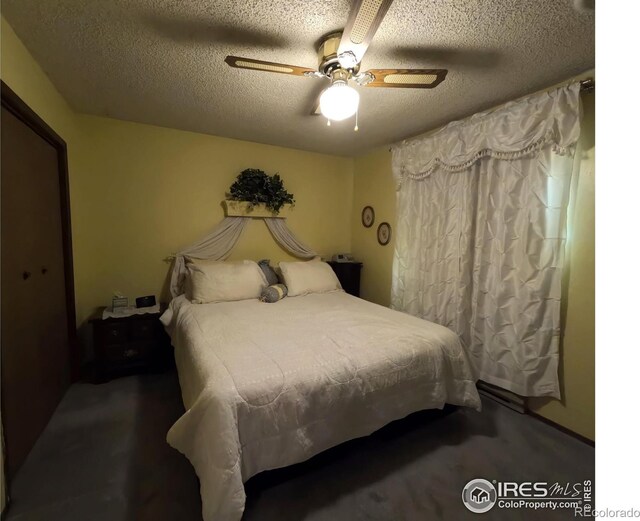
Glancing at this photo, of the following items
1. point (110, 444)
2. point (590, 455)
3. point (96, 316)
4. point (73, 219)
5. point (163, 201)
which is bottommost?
point (590, 455)

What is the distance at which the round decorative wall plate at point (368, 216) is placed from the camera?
373cm

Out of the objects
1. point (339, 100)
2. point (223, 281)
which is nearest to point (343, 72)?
point (339, 100)

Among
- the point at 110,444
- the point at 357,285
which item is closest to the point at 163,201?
the point at 110,444

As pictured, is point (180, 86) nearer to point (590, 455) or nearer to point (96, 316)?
point (96, 316)

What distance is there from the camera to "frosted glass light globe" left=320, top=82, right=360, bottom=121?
1480 millimetres

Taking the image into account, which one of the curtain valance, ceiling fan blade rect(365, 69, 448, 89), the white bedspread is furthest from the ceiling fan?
the white bedspread

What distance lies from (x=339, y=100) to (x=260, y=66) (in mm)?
447

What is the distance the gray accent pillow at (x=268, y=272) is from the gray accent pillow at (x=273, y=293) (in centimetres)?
26

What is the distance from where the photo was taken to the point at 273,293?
2.84 metres

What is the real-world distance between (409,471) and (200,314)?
182cm

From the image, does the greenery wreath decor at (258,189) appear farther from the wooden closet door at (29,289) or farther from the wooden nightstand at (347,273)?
the wooden closet door at (29,289)

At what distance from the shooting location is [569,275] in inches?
77.9

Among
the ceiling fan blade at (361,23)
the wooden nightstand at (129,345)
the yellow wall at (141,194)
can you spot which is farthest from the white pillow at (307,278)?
the ceiling fan blade at (361,23)

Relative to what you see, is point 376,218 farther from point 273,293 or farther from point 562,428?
point 562,428
